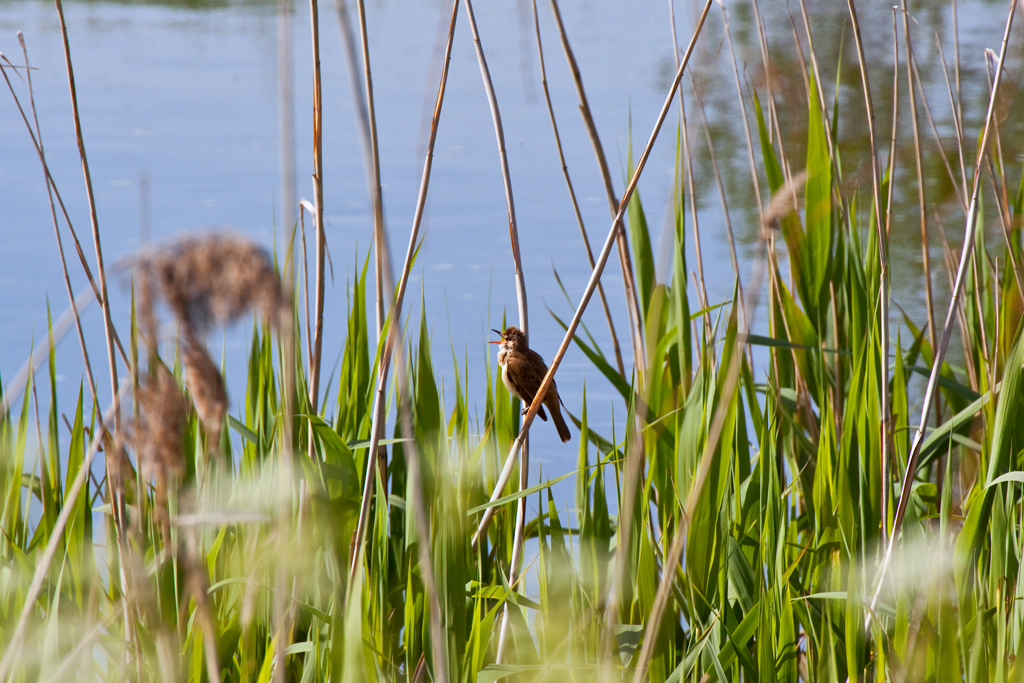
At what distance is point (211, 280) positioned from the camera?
0.66 meters

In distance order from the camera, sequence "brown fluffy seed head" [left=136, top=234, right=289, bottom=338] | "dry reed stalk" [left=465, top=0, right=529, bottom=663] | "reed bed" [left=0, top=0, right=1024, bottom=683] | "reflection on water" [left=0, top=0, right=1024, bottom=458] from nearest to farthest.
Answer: "brown fluffy seed head" [left=136, top=234, right=289, bottom=338] → "reed bed" [left=0, top=0, right=1024, bottom=683] → "dry reed stalk" [left=465, top=0, right=529, bottom=663] → "reflection on water" [left=0, top=0, right=1024, bottom=458]

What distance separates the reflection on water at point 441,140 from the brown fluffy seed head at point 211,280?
1.80 meters

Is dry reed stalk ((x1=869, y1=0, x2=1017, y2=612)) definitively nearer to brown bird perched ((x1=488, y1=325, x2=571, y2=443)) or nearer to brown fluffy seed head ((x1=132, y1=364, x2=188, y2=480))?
brown bird perched ((x1=488, y1=325, x2=571, y2=443))

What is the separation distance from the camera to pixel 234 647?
1.53 meters

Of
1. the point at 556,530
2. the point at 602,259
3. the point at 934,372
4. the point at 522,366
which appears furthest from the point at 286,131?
the point at 522,366

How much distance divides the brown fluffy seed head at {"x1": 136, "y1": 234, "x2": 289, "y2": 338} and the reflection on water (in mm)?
1804

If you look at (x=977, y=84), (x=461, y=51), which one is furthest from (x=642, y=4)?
(x=977, y=84)

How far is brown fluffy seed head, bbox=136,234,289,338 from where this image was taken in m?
0.66

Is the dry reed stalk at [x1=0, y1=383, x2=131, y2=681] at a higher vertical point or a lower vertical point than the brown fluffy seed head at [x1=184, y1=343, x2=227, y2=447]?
lower

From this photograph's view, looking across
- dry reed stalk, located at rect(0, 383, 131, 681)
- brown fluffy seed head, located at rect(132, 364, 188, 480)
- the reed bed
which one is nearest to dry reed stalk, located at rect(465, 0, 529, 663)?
the reed bed

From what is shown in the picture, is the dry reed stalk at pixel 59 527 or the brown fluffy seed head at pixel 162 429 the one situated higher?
the brown fluffy seed head at pixel 162 429

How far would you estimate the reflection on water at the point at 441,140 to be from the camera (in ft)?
14.6

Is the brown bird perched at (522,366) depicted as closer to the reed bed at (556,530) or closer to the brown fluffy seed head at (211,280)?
the reed bed at (556,530)

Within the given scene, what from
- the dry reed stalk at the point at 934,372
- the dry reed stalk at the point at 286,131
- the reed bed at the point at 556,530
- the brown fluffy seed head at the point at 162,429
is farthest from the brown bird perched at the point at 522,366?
the brown fluffy seed head at the point at 162,429
